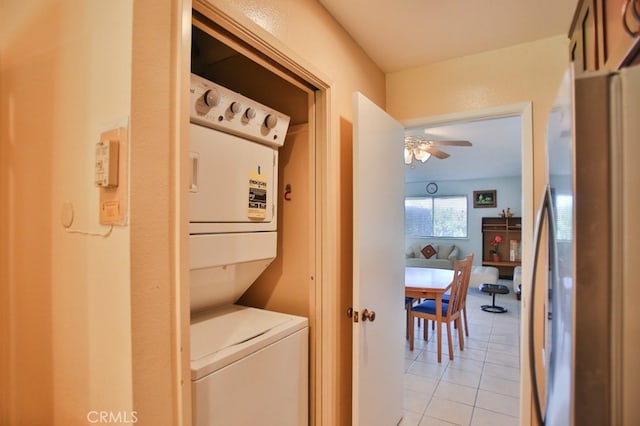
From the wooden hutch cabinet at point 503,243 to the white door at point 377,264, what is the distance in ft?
20.2

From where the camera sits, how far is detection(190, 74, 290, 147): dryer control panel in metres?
1.13

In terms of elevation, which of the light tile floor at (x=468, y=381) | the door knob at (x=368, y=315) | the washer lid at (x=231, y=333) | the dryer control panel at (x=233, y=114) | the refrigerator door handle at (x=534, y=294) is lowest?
the light tile floor at (x=468, y=381)

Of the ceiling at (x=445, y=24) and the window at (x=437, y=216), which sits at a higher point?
the ceiling at (x=445, y=24)

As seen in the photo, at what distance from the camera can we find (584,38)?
1.32m

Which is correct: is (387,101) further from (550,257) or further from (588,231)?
(588,231)

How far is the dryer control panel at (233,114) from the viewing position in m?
1.13

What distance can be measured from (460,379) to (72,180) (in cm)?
313

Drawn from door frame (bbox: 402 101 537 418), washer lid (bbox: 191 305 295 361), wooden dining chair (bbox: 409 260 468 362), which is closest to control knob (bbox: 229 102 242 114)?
washer lid (bbox: 191 305 295 361)

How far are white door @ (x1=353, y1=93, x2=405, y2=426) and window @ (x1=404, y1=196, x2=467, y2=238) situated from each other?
5.74 m

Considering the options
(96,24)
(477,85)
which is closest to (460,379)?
(477,85)

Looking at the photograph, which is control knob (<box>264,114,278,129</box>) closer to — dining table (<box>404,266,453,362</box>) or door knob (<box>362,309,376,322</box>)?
door knob (<box>362,309,376,322</box>)
